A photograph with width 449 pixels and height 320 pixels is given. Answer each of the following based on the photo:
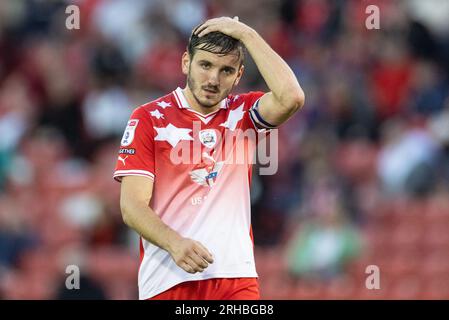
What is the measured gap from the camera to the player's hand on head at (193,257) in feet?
16.6

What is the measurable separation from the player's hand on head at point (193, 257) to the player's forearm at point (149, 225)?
4.0 inches

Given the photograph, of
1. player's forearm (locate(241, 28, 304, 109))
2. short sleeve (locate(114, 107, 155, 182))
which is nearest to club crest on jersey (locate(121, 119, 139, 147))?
short sleeve (locate(114, 107, 155, 182))

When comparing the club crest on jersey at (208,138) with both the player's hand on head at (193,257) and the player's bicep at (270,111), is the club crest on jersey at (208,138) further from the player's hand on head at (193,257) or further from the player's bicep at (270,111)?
the player's hand on head at (193,257)

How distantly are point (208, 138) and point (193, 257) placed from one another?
31.4 inches

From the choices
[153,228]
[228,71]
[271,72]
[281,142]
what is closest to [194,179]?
[153,228]

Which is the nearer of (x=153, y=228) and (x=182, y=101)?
(x=153, y=228)

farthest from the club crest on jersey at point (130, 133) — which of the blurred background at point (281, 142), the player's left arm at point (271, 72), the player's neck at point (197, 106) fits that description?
the blurred background at point (281, 142)

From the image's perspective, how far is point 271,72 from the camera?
544 cm

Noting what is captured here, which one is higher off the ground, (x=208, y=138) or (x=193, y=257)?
(x=208, y=138)

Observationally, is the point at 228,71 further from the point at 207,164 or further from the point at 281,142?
the point at 281,142

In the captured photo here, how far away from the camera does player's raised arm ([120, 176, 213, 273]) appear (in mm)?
5086

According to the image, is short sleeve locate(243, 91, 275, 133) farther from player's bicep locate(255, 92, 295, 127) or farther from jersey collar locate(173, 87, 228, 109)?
jersey collar locate(173, 87, 228, 109)

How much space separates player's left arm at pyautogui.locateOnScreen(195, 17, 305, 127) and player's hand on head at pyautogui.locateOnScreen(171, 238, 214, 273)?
33.8 inches

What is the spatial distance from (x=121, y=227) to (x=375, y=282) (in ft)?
9.62
